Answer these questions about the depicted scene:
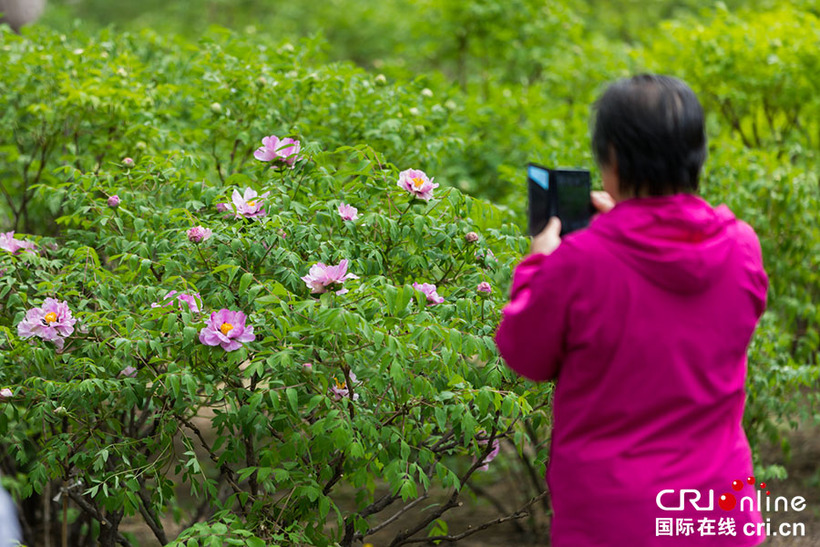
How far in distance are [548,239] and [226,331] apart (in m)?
1.21

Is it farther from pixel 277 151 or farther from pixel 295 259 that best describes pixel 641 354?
pixel 277 151

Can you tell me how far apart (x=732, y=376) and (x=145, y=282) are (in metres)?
2.07

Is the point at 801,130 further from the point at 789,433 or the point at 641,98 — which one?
the point at 641,98

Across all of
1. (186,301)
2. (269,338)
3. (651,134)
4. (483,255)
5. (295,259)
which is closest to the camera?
(651,134)

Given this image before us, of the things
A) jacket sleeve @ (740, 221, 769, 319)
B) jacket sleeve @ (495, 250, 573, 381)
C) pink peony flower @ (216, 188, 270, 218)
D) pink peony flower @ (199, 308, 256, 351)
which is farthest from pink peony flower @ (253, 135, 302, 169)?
jacket sleeve @ (740, 221, 769, 319)

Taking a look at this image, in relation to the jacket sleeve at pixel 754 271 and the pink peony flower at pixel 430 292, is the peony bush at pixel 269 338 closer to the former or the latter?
the pink peony flower at pixel 430 292

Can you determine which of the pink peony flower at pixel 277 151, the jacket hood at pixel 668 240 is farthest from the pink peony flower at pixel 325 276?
the jacket hood at pixel 668 240

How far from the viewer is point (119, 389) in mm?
3039

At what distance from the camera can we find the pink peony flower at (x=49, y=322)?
306 centimetres

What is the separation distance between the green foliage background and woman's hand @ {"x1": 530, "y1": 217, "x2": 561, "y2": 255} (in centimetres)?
79

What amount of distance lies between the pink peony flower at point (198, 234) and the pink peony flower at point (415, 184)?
63cm

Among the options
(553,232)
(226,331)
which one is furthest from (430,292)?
(553,232)

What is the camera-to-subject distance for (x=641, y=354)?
6.13 ft

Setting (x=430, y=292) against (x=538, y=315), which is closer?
(x=538, y=315)
